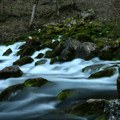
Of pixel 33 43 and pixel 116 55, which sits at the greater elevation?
pixel 33 43

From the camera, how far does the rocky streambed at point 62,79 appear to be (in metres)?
9.86

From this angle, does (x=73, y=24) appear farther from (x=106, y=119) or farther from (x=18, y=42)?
(x=106, y=119)

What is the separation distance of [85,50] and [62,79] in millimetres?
4291

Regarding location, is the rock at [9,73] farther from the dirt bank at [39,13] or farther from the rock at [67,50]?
the dirt bank at [39,13]

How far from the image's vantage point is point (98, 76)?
14266 mm

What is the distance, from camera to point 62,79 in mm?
15445

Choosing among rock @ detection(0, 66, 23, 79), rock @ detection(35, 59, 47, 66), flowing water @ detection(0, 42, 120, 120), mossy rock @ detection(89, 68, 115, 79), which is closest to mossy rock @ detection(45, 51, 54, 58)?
rock @ detection(35, 59, 47, 66)

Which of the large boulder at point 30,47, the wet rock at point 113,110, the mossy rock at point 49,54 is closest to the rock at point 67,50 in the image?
the mossy rock at point 49,54

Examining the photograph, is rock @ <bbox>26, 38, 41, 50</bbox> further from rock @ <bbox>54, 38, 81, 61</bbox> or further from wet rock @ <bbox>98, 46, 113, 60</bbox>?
wet rock @ <bbox>98, 46, 113, 60</bbox>

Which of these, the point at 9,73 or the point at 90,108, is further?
the point at 9,73

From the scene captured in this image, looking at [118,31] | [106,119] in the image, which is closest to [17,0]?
[118,31]

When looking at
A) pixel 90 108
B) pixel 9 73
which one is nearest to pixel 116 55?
pixel 9 73

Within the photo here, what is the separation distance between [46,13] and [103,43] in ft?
57.4

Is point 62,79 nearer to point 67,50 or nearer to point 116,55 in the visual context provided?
point 116,55
